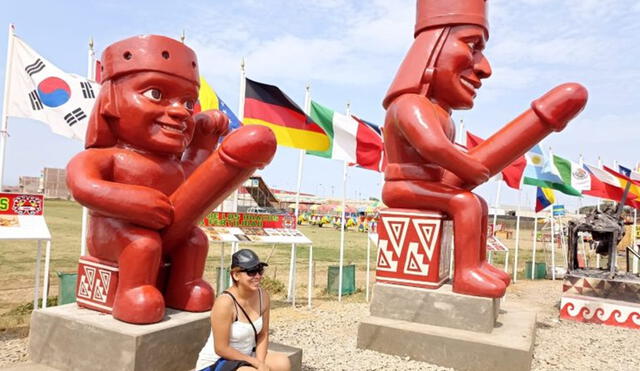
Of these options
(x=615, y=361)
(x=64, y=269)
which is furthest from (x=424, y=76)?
(x=64, y=269)

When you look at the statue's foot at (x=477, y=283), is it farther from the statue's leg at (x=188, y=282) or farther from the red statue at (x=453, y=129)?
the statue's leg at (x=188, y=282)

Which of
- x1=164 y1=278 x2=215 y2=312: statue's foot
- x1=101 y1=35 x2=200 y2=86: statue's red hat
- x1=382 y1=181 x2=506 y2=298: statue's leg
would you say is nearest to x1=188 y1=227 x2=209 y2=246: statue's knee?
x1=164 y1=278 x2=215 y2=312: statue's foot

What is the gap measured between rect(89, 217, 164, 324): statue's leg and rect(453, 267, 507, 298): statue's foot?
290 cm

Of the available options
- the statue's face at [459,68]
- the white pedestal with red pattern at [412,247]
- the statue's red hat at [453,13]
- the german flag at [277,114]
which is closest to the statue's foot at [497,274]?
the white pedestal with red pattern at [412,247]

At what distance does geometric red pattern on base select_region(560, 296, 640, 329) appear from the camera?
7000mm

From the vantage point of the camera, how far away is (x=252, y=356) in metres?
2.89

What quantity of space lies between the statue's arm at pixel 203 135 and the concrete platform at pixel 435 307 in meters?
2.42

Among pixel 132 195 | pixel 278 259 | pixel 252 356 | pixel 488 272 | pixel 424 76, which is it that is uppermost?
pixel 424 76

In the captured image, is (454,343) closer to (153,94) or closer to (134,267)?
(134,267)

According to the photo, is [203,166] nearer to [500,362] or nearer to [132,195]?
[132,195]

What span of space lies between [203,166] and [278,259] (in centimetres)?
1229

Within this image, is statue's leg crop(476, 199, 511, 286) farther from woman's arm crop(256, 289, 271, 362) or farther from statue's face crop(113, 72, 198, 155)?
statue's face crop(113, 72, 198, 155)

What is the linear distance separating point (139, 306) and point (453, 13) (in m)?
4.11

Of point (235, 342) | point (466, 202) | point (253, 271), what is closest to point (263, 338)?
point (235, 342)
